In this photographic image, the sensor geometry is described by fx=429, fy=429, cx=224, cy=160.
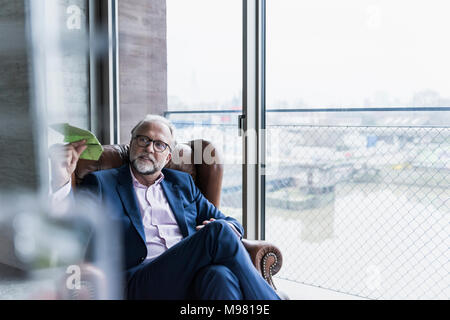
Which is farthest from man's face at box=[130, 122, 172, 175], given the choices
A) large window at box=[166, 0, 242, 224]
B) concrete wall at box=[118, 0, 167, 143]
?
concrete wall at box=[118, 0, 167, 143]

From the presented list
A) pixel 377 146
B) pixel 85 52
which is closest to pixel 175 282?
pixel 377 146

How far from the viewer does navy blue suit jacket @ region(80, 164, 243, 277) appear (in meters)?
1.47

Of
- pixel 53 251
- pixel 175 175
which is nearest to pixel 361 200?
pixel 175 175

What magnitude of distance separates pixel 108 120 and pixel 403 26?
1777 mm

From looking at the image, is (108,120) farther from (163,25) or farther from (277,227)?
(277,227)

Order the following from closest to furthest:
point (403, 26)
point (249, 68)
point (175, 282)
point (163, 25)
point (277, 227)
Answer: point (175, 282), point (403, 26), point (249, 68), point (163, 25), point (277, 227)

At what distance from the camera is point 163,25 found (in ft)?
8.21

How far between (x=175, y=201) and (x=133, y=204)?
19cm

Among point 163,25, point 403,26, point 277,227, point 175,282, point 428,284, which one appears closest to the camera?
point 175,282

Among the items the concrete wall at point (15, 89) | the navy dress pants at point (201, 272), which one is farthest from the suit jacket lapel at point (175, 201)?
the concrete wall at point (15, 89)

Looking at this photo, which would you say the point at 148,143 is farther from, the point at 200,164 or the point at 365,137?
the point at 365,137

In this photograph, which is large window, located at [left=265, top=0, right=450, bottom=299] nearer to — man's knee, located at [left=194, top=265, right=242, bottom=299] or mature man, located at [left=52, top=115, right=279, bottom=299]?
mature man, located at [left=52, top=115, right=279, bottom=299]

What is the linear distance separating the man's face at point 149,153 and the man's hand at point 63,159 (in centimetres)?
52

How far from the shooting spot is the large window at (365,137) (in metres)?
1.99
